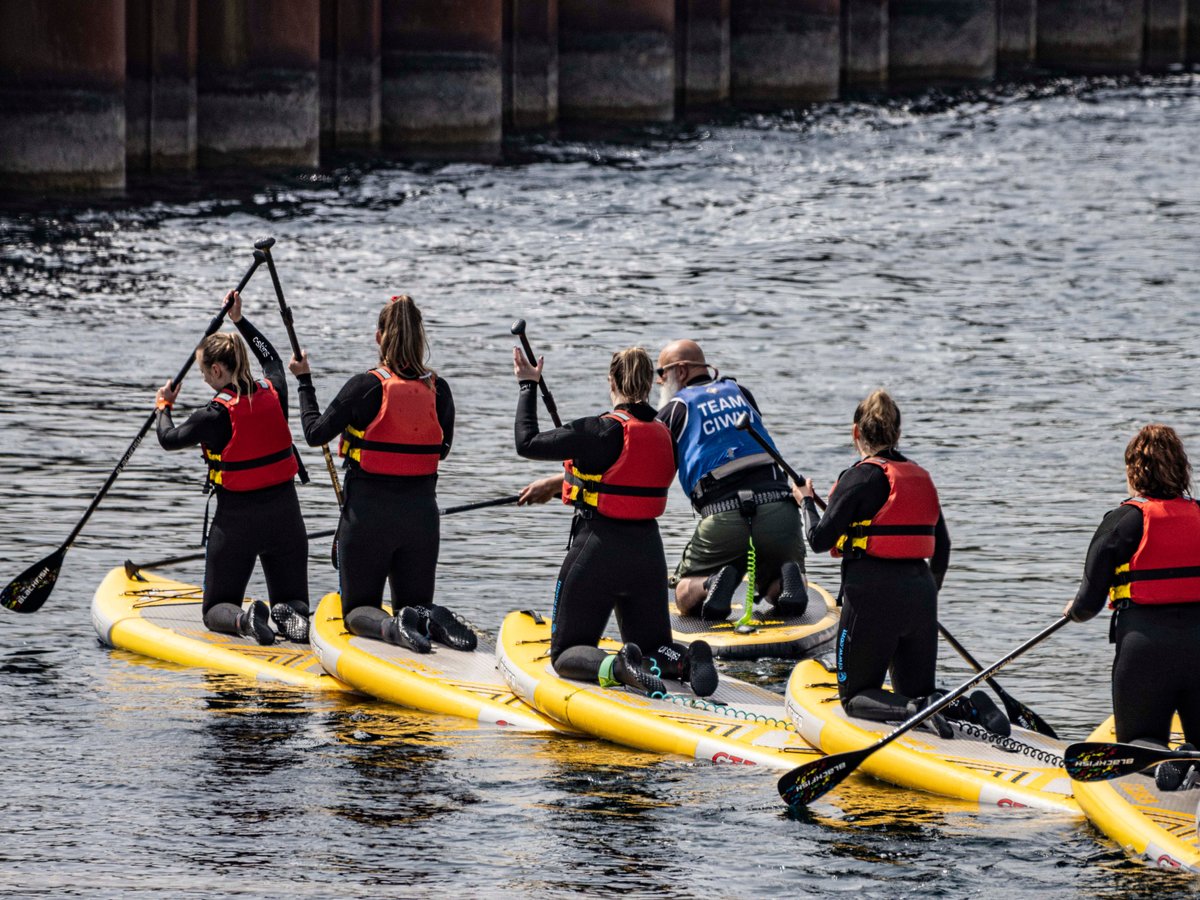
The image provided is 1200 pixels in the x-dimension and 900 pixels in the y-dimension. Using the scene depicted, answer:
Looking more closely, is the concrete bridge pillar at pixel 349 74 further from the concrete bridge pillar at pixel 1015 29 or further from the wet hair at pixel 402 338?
the wet hair at pixel 402 338

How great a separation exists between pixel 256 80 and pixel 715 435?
18.0 metres

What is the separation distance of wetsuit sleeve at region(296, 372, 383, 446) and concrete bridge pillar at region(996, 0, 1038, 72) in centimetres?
3401

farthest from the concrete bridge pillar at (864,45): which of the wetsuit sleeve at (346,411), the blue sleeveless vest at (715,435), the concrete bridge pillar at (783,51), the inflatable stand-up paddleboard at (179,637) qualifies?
the wetsuit sleeve at (346,411)

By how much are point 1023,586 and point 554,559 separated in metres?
3.12

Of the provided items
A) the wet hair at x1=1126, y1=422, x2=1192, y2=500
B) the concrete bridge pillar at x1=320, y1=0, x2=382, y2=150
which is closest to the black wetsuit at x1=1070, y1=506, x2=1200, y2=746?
the wet hair at x1=1126, y1=422, x2=1192, y2=500

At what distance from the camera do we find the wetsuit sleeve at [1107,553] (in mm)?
7605

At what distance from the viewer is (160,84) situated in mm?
26609

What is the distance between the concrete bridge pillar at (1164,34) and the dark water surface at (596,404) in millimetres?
2588

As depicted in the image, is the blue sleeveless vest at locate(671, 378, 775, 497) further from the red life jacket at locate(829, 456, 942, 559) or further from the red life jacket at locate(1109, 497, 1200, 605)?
the red life jacket at locate(1109, 497, 1200, 605)

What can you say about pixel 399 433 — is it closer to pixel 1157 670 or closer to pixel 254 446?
pixel 254 446

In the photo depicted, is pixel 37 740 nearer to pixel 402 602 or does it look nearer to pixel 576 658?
pixel 402 602

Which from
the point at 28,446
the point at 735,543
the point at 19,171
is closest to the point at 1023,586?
the point at 735,543

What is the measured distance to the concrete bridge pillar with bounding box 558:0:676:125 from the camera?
1266 inches

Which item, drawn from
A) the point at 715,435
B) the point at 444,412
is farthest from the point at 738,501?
the point at 444,412
